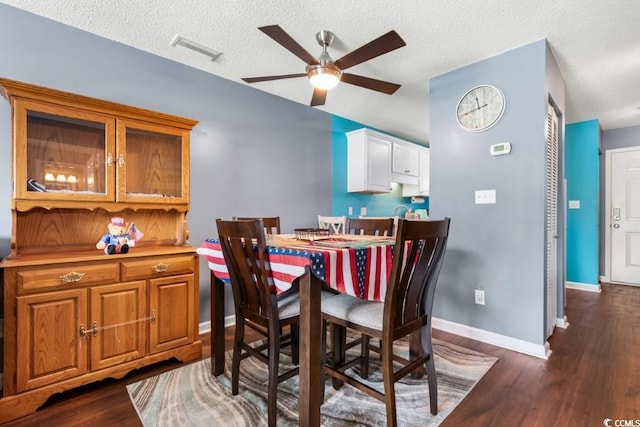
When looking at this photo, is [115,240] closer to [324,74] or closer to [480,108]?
[324,74]

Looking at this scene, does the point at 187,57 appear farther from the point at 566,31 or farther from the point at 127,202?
the point at 566,31

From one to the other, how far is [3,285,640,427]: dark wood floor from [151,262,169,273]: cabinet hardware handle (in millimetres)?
674

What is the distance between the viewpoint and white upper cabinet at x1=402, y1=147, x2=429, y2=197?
5.20 m

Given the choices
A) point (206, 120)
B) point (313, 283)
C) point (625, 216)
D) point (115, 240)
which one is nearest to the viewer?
point (313, 283)

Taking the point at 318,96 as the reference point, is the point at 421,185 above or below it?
below

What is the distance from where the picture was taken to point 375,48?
1.84 metres

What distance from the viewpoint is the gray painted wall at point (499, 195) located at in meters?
2.33

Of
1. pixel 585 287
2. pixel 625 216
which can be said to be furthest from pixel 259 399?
pixel 625 216

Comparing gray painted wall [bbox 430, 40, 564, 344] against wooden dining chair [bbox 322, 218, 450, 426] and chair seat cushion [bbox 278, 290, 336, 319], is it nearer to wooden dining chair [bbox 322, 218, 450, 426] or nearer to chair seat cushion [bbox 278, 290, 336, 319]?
wooden dining chair [bbox 322, 218, 450, 426]

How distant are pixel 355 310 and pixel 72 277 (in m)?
1.59

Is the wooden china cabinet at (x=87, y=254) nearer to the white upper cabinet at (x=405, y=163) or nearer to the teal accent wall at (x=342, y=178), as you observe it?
the teal accent wall at (x=342, y=178)

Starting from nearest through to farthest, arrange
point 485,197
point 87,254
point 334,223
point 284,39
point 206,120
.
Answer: point 284,39 < point 87,254 < point 485,197 < point 206,120 < point 334,223

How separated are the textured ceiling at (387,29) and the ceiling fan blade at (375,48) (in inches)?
13.8

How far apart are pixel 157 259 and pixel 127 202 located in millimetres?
450
